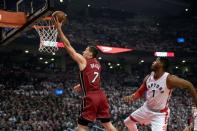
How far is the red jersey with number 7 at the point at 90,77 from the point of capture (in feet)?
23.7

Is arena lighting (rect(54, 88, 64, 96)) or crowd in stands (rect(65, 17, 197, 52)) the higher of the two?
crowd in stands (rect(65, 17, 197, 52))

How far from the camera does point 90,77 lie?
23.7 feet

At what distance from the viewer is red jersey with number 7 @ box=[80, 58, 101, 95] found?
7.21 metres

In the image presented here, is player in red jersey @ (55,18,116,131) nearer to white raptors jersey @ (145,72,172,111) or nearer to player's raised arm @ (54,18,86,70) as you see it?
player's raised arm @ (54,18,86,70)

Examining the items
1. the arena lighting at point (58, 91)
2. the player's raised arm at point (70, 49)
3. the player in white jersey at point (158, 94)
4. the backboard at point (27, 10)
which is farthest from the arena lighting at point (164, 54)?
the player's raised arm at point (70, 49)

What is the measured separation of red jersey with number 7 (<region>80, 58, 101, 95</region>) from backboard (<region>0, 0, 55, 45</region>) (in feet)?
8.65

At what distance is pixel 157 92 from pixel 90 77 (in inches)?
48.6

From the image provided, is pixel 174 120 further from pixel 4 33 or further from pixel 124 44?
pixel 4 33

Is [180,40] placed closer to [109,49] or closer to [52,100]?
[109,49]

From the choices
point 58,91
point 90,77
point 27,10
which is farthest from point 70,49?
point 58,91

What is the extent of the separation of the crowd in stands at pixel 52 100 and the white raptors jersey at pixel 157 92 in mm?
10782

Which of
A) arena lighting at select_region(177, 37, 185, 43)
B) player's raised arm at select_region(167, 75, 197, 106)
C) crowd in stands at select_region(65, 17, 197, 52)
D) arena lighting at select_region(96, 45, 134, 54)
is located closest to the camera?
player's raised arm at select_region(167, 75, 197, 106)

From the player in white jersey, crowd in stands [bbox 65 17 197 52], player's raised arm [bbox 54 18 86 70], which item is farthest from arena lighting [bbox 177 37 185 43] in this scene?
player's raised arm [bbox 54 18 86 70]

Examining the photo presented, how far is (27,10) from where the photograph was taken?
1054cm
